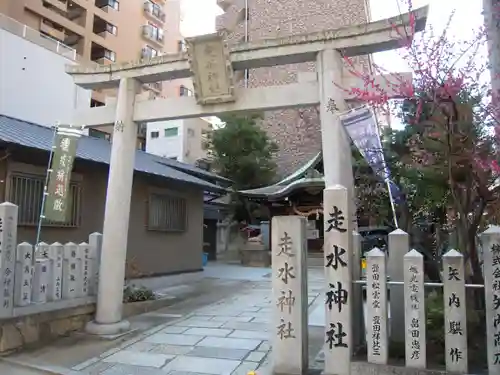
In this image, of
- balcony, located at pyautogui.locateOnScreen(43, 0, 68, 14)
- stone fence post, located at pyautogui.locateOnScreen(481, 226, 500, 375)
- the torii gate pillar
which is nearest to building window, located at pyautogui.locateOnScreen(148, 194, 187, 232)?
the torii gate pillar

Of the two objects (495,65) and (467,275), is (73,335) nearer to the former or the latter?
(467,275)

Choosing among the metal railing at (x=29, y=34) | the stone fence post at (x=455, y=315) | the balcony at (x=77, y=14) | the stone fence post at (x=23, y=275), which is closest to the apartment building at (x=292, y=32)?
the balcony at (x=77, y=14)

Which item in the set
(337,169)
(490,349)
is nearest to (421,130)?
(337,169)

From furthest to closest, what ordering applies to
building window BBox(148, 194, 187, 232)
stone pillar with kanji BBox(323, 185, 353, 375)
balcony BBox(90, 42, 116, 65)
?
balcony BBox(90, 42, 116, 65) → building window BBox(148, 194, 187, 232) → stone pillar with kanji BBox(323, 185, 353, 375)

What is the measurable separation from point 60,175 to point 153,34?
112 feet

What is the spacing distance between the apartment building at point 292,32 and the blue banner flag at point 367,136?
77.8ft

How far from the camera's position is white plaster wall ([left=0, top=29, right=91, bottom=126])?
1572 cm

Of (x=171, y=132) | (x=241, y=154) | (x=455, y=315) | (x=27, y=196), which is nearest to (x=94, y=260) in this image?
(x=27, y=196)

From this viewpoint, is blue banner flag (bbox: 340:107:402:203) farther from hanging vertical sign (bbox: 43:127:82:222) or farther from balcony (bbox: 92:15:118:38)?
balcony (bbox: 92:15:118:38)

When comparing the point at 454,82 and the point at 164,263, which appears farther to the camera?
the point at 164,263

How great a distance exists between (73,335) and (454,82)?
23.4 feet

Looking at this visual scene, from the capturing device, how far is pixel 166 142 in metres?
36.8

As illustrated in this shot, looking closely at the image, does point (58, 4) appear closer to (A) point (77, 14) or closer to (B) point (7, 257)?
(A) point (77, 14)

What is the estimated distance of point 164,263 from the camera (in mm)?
13883
